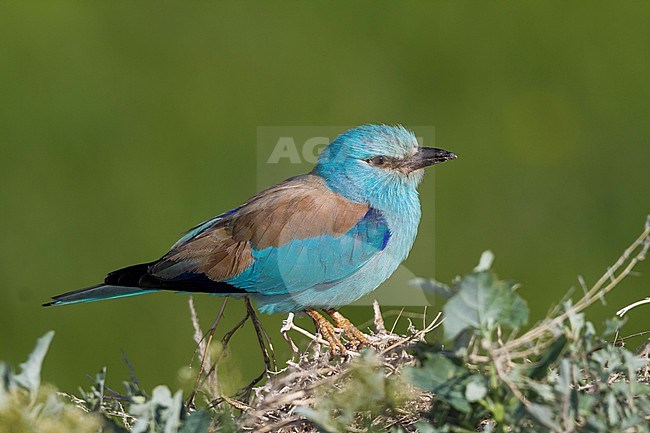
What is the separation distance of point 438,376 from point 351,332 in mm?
1537

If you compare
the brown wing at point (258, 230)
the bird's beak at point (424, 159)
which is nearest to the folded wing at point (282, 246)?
the brown wing at point (258, 230)

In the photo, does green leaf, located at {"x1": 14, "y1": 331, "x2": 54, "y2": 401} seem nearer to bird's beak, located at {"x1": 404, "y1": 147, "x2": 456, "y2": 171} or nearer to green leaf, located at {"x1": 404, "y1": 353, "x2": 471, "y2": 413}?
green leaf, located at {"x1": 404, "y1": 353, "x2": 471, "y2": 413}

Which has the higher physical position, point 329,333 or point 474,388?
point 474,388

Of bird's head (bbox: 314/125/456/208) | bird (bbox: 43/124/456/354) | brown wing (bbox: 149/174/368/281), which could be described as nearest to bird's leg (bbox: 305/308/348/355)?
bird (bbox: 43/124/456/354)

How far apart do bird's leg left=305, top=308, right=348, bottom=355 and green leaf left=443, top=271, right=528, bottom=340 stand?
810mm

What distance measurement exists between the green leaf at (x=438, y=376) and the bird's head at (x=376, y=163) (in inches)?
84.1

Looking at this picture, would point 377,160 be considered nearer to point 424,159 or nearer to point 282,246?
point 424,159

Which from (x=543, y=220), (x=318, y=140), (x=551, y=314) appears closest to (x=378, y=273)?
(x=318, y=140)

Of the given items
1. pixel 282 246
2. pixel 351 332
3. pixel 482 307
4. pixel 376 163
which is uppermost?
pixel 482 307

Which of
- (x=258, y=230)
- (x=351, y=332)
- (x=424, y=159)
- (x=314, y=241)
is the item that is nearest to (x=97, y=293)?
(x=258, y=230)

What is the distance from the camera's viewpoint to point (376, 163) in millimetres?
3684

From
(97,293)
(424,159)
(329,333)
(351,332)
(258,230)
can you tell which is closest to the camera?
(329,333)

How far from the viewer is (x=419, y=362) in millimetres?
1635

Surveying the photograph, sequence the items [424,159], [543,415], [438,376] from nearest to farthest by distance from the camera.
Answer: [543,415]
[438,376]
[424,159]
